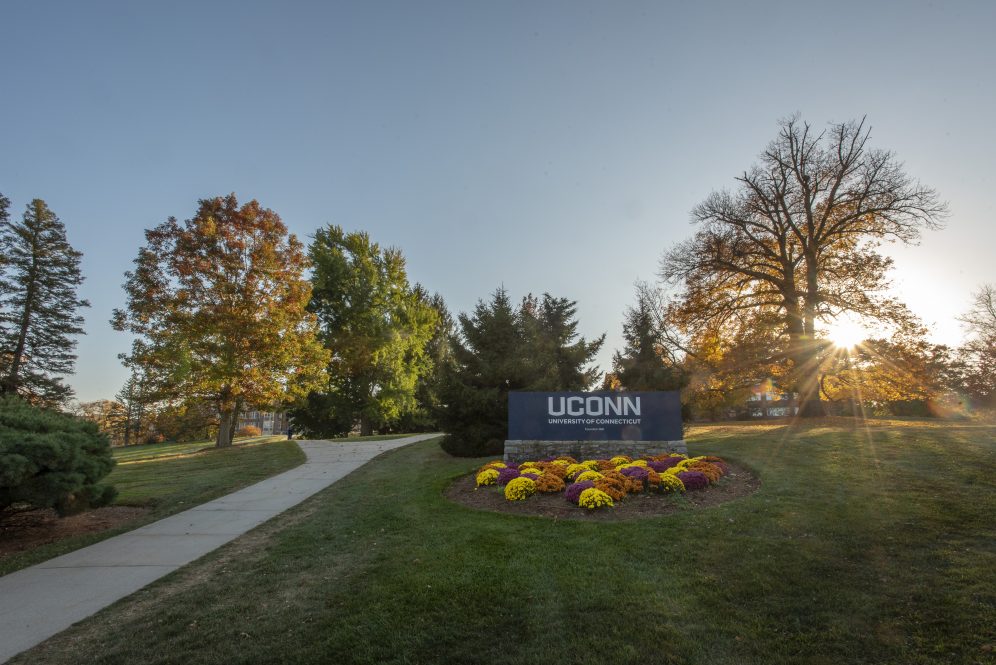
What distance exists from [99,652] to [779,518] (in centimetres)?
726

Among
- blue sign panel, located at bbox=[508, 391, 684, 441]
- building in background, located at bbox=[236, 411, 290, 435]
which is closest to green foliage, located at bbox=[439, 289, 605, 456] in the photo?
blue sign panel, located at bbox=[508, 391, 684, 441]

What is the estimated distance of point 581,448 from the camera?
1216 cm

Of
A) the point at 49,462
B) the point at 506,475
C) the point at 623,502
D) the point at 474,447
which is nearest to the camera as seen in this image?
the point at 49,462

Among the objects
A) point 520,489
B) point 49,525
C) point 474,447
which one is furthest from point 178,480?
point 520,489

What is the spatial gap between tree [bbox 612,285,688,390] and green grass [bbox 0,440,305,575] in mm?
17831

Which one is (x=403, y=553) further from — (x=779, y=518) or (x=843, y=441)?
(x=843, y=441)

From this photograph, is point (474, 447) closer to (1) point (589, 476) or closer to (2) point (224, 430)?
(1) point (589, 476)

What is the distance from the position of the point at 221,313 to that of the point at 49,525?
41.6ft

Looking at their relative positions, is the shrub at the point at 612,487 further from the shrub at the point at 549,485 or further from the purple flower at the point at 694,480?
the purple flower at the point at 694,480

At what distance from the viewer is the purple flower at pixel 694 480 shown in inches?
318

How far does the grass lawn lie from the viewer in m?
3.57

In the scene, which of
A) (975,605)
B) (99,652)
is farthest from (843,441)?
(99,652)

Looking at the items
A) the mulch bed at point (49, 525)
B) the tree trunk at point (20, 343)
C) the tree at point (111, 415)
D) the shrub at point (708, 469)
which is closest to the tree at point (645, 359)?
the shrub at point (708, 469)

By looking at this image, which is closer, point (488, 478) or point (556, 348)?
point (488, 478)
